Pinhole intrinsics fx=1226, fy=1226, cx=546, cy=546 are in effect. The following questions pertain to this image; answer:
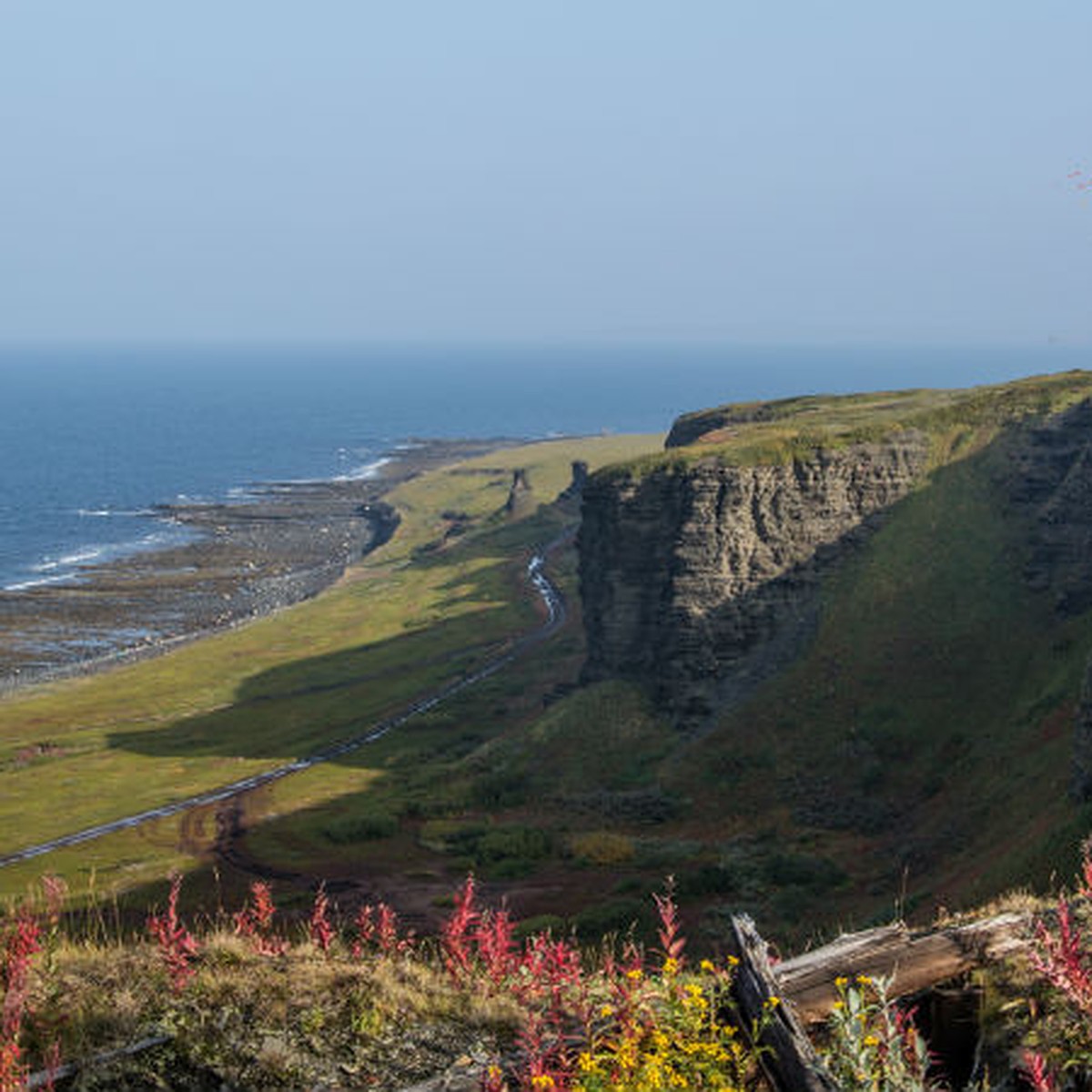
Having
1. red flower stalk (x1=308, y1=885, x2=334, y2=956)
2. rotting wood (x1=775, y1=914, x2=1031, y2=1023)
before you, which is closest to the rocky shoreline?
red flower stalk (x1=308, y1=885, x2=334, y2=956)

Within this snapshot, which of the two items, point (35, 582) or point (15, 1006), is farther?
point (35, 582)

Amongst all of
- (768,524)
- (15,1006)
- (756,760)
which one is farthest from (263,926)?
(768,524)

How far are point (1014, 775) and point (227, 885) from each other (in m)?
A: 32.7

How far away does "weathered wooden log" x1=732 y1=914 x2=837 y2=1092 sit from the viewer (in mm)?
7891

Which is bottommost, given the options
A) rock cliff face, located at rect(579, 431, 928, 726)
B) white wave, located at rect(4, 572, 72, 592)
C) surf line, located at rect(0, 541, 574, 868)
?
surf line, located at rect(0, 541, 574, 868)

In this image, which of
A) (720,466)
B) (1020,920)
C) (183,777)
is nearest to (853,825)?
(720,466)

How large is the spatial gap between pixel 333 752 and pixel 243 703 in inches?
734

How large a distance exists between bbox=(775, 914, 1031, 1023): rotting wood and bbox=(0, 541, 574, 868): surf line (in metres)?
55.0

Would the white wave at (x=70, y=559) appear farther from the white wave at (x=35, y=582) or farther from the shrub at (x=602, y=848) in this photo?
the shrub at (x=602, y=848)

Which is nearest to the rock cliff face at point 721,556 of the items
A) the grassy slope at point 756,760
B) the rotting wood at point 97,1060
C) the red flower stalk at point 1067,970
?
the grassy slope at point 756,760

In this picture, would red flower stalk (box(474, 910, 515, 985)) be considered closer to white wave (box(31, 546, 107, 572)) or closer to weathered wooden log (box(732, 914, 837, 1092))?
weathered wooden log (box(732, 914, 837, 1092))

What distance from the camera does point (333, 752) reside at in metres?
75.9

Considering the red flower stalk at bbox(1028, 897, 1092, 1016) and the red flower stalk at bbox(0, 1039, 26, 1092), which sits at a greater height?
the red flower stalk at bbox(1028, 897, 1092, 1016)

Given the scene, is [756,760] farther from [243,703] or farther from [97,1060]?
[97,1060]
